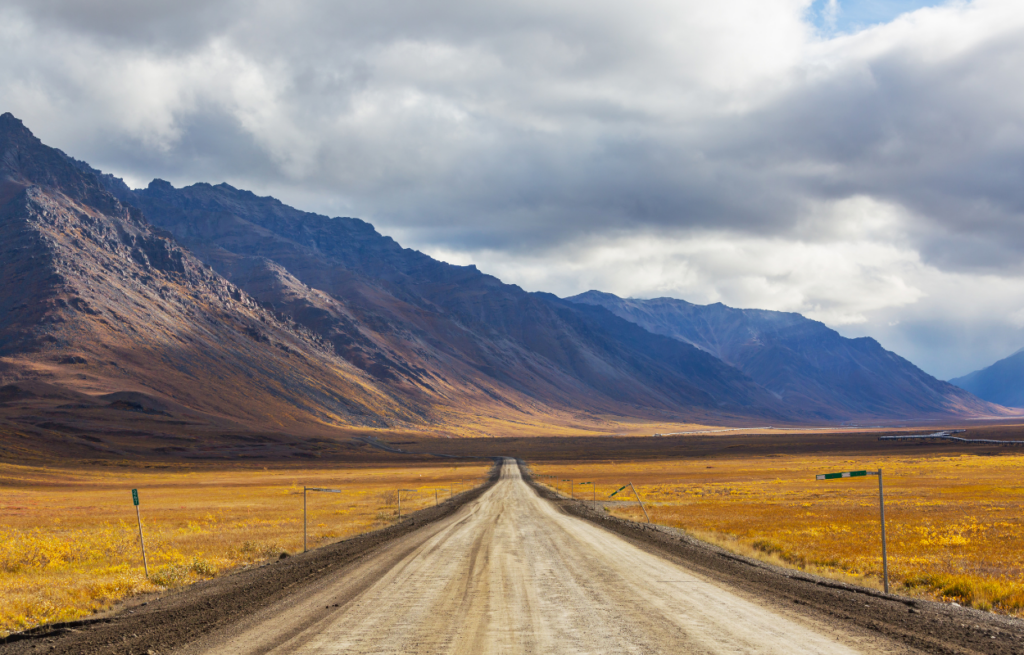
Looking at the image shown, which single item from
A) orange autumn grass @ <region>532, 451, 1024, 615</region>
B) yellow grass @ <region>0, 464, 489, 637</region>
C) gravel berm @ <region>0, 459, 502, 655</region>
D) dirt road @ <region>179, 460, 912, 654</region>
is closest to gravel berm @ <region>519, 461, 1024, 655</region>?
dirt road @ <region>179, 460, 912, 654</region>

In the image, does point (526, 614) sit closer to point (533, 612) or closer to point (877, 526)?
point (533, 612)

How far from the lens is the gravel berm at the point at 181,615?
12.1 m

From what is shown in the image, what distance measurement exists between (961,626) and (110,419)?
165173mm

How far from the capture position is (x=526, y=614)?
13.2m

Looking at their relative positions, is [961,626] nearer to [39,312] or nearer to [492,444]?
[492,444]

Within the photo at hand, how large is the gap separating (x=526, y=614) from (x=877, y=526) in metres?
24.7

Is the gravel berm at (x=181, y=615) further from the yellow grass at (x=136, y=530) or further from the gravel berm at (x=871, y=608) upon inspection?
the gravel berm at (x=871, y=608)

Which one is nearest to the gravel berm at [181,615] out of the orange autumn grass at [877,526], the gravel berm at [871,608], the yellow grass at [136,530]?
the yellow grass at [136,530]

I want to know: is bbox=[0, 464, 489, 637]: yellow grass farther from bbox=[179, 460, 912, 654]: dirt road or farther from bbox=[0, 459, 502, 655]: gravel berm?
A: bbox=[179, 460, 912, 654]: dirt road

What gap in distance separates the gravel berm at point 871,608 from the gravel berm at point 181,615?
10734mm

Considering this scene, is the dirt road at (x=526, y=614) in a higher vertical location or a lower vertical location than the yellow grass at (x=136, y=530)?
higher

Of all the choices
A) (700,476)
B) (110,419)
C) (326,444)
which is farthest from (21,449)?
(700,476)

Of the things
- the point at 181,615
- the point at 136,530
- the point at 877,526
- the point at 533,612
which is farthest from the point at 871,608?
the point at 136,530

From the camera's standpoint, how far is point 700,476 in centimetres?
8281
